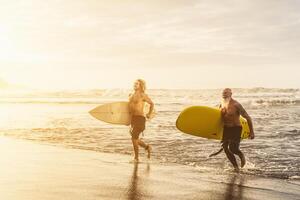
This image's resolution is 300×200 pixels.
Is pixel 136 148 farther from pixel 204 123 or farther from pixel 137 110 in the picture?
pixel 204 123

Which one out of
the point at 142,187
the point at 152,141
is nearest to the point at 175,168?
the point at 142,187

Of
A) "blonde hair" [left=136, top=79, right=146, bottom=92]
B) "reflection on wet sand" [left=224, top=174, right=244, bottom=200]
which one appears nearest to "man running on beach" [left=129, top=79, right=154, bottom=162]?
"blonde hair" [left=136, top=79, right=146, bottom=92]

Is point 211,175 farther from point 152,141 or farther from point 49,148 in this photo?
point 152,141

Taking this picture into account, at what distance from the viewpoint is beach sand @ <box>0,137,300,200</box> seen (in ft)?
24.6

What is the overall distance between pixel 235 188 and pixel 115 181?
2065 millimetres

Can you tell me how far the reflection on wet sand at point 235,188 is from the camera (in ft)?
25.2

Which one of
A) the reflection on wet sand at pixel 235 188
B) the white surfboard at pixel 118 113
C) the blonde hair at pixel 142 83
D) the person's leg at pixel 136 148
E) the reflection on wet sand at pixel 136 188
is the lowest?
the reflection on wet sand at pixel 136 188

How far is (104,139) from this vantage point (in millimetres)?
16766

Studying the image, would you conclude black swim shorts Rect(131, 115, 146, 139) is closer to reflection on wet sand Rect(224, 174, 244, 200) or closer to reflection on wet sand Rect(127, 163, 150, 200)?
reflection on wet sand Rect(127, 163, 150, 200)

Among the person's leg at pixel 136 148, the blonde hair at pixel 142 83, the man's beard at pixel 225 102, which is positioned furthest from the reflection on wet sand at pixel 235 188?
the blonde hair at pixel 142 83

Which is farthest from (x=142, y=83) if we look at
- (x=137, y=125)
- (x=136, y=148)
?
(x=136, y=148)

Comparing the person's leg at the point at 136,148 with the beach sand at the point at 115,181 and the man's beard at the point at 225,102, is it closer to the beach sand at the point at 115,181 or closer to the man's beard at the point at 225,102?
the beach sand at the point at 115,181

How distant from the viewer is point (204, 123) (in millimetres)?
11961

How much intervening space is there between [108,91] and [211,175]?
55628mm
